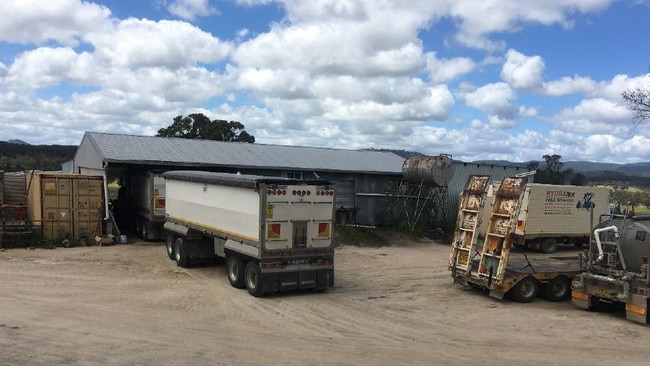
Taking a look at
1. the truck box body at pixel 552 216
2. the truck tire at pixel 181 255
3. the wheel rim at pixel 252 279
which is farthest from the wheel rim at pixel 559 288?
the truck tire at pixel 181 255

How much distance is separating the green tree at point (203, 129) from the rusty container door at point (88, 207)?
4204 centimetres

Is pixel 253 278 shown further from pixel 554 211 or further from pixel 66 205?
pixel 554 211

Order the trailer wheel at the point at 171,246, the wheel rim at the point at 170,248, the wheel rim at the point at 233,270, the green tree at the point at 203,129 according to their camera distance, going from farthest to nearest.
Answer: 1. the green tree at the point at 203,129
2. the wheel rim at the point at 170,248
3. the trailer wheel at the point at 171,246
4. the wheel rim at the point at 233,270

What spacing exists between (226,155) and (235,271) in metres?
14.0

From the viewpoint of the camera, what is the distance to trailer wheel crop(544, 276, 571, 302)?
43.8ft

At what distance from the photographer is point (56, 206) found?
66.5 ft

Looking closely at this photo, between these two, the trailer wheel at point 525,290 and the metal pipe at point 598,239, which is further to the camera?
the trailer wheel at point 525,290

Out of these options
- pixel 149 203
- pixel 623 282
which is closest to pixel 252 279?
pixel 623 282

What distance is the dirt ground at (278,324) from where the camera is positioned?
8312mm

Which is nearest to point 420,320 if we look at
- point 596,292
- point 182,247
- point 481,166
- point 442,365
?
point 442,365

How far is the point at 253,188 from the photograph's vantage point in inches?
496

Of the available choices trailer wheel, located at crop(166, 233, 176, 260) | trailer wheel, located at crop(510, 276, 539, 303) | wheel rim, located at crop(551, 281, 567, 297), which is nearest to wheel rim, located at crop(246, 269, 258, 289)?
trailer wheel, located at crop(166, 233, 176, 260)

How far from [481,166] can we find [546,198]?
354 inches

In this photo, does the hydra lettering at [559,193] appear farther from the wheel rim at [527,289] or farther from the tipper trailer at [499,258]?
the wheel rim at [527,289]
